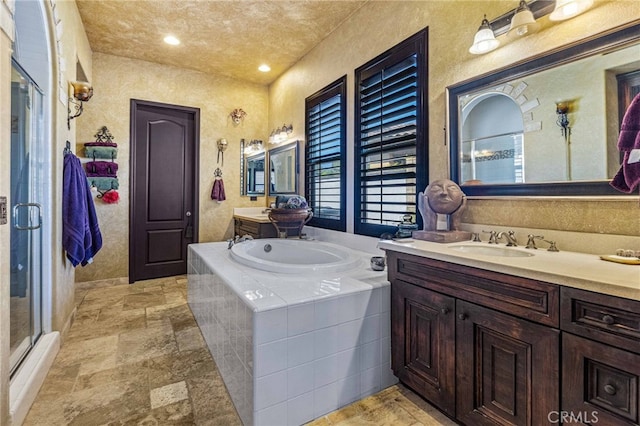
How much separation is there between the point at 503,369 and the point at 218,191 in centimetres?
400

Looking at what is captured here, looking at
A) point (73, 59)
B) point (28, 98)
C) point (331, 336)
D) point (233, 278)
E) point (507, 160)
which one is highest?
point (73, 59)

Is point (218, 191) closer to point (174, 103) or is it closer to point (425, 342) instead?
point (174, 103)

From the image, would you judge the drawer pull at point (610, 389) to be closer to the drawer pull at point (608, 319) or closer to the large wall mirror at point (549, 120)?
the drawer pull at point (608, 319)

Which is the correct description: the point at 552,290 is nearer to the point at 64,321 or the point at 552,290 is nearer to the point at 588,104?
the point at 588,104

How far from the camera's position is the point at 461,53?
2.05 metres

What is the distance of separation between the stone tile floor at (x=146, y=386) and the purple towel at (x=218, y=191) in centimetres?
195

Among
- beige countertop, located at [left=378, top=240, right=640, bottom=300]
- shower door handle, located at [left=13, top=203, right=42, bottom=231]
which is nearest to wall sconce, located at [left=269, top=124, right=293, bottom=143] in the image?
shower door handle, located at [left=13, top=203, right=42, bottom=231]

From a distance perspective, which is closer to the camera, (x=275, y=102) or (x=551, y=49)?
(x=551, y=49)

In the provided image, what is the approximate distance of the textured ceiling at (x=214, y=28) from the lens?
291cm

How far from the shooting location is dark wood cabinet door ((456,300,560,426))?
1.14m

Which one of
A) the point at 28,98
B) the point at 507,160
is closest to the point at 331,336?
the point at 507,160

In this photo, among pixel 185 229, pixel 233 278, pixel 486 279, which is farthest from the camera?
pixel 185 229

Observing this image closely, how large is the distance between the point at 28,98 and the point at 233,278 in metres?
1.80

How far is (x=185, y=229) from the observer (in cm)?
442
